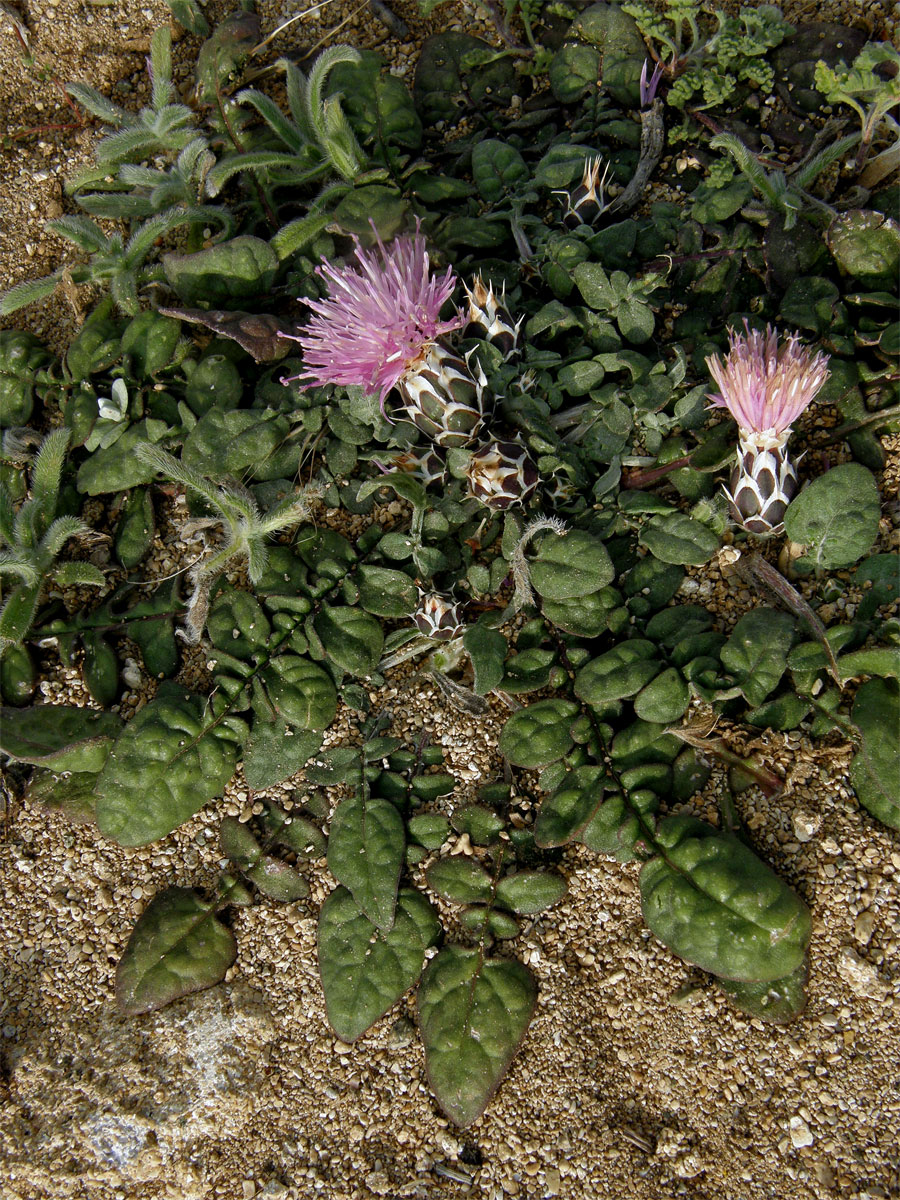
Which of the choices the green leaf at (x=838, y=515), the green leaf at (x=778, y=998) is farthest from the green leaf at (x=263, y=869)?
the green leaf at (x=838, y=515)

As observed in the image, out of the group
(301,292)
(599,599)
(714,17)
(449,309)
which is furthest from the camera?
(714,17)

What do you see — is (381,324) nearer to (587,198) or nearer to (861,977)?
(587,198)

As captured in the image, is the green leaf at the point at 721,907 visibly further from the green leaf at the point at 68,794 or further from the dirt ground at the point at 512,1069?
the green leaf at the point at 68,794

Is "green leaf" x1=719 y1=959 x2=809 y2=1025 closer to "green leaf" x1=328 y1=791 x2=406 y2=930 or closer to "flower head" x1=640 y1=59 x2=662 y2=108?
"green leaf" x1=328 y1=791 x2=406 y2=930

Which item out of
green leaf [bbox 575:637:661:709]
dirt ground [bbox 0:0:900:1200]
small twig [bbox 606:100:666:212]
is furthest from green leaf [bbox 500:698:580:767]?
small twig [bbox 606:100:666:212]

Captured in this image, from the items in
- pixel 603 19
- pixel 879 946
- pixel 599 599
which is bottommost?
pixel 879 946

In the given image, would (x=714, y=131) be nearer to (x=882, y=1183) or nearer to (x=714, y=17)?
(x=714, y=17)

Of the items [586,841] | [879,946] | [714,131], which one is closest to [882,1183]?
[879,946]
